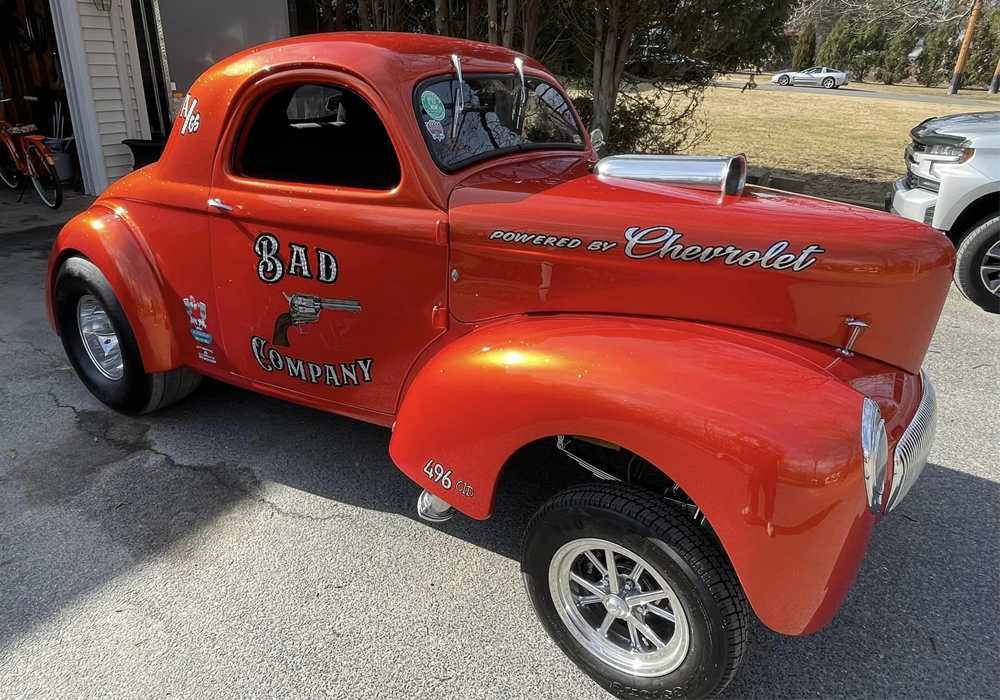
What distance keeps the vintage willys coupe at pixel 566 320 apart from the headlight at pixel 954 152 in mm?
3901

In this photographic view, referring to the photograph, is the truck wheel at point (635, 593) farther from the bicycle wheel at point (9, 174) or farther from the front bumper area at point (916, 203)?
the bicycle wheel at point (9, 174)

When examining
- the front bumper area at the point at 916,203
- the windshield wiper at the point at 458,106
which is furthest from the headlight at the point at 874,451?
the front bumper area at the point at 916,203

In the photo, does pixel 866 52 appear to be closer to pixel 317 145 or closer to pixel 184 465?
pixel 317 145

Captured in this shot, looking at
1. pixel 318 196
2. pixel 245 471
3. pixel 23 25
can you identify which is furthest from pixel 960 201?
pixel 23 25

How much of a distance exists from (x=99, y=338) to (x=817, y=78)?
37575mm

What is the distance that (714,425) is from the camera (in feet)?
5.92

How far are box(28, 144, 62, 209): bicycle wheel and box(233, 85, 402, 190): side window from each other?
17.8ft

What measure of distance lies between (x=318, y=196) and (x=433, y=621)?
1661 mm

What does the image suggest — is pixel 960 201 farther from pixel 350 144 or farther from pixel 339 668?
pixel 339 668

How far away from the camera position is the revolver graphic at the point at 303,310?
270 cm

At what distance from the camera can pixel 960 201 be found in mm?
5316

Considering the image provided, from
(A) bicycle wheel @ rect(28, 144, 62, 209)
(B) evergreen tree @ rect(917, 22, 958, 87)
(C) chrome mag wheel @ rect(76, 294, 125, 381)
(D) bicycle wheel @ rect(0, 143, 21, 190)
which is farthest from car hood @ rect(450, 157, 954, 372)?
(B) evergreen tree @ rect(917, 22, 958, 87)

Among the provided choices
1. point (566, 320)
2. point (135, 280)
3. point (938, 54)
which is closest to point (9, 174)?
point (135, 280)

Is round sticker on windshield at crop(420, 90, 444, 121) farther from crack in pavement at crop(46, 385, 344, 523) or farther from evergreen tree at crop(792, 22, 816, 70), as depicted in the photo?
evergreen tree at crop(792, 22, 816, 70)
